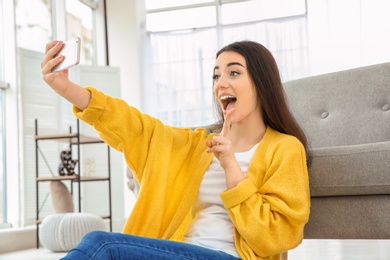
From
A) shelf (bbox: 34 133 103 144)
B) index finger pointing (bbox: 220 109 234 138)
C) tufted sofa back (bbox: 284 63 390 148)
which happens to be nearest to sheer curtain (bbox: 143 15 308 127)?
shelf (bbox: 34 133 103 144)

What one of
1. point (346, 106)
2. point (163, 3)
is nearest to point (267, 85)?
point (346, 106)

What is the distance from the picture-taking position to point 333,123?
2.67 m

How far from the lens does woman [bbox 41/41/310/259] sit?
1.35 m

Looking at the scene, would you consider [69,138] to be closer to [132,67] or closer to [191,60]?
[132,67]

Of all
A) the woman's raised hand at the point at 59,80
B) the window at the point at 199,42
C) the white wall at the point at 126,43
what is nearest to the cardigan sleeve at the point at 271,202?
the woman's raised hand at the point at 59,80

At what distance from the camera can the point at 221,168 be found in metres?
1.54

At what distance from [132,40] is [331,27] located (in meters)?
2.22

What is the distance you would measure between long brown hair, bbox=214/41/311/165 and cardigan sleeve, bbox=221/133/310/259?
11cm

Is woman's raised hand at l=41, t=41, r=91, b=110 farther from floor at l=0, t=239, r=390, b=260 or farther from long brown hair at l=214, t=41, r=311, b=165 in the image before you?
floor at l=0, t=239, r=390, b=260

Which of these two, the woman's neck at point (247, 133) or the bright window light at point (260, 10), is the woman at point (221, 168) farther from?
the bright window light at point (260, 10)

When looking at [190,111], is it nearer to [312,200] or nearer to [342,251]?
[342,251]

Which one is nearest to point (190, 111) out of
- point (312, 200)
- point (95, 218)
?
point (95, 218)

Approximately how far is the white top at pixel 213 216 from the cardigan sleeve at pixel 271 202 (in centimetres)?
4

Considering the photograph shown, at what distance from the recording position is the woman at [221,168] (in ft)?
4.43
